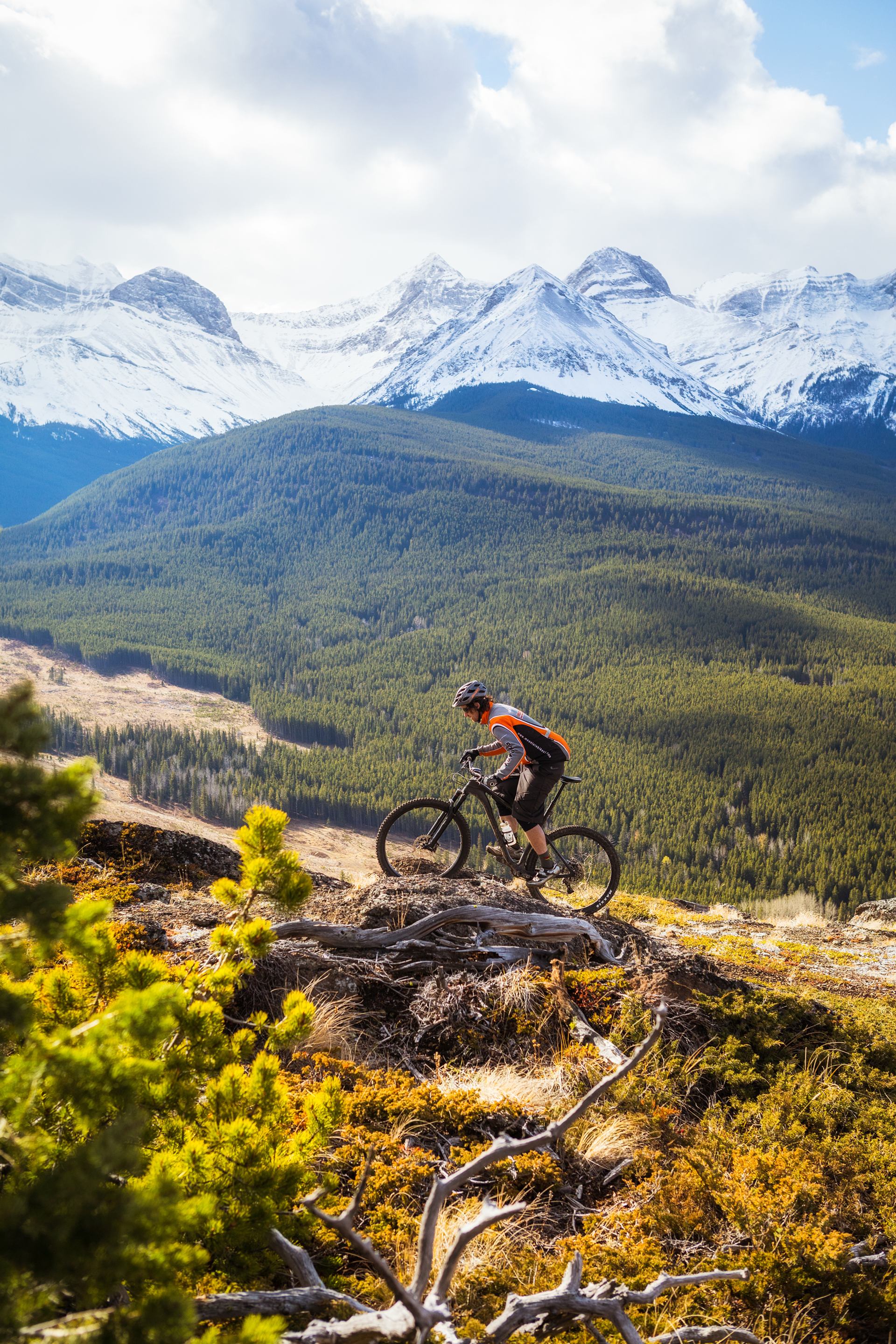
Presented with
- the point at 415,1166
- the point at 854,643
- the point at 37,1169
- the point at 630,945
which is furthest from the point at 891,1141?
the point at 854,643

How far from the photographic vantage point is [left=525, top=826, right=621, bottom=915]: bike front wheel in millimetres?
10766

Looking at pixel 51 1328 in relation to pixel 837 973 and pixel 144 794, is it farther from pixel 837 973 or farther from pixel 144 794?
pixel 144 794

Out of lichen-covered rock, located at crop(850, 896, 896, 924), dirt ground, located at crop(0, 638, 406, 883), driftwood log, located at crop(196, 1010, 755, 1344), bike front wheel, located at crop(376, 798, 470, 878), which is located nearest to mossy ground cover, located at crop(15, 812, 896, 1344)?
driftwood log, located at crop(196, 1010, 755, 1344)

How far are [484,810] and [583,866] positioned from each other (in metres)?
1.77

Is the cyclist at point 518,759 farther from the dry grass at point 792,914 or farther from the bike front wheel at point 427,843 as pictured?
the dry grass at point 792,914

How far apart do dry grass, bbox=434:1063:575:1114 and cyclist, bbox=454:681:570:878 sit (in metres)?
3.93

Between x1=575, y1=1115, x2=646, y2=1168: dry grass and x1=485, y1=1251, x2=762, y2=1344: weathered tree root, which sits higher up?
x1=485, y1=1251, x2=762, y2=1344: weathered tree root

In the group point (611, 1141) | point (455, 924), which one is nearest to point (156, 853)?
point (455, 924)

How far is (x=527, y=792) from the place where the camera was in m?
10.0

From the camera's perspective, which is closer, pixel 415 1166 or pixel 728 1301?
pixel 728 1301

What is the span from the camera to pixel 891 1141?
593 centimetres

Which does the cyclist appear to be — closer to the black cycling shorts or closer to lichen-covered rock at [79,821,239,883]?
the black cycling shorts

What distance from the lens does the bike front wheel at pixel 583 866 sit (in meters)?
10.8

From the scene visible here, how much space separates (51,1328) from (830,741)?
12076cm
